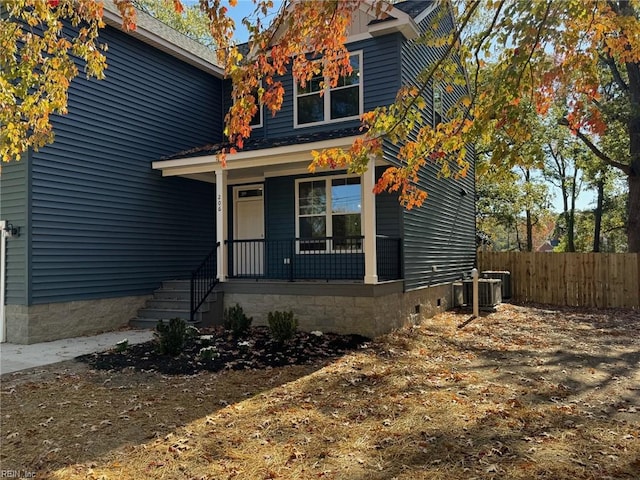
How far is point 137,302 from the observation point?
10703 mm

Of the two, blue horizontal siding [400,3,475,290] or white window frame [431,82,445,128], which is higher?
white window frame [431,82,445,128]

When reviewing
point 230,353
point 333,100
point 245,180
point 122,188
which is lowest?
point 230,353

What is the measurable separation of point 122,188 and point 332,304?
534cm

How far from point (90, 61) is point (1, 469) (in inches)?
222

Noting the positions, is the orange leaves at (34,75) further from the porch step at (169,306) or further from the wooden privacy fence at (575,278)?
the wooden privacy fence at (575,278)

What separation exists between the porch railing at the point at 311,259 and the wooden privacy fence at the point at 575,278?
7325 mm

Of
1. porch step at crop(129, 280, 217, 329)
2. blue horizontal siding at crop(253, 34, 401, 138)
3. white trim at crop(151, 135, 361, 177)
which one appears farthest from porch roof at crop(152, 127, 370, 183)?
porch step at crop(129, 280, 217, 329)

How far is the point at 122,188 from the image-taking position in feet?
34.7

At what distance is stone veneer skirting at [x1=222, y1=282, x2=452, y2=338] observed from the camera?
9.02m

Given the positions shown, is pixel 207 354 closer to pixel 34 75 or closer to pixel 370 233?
pixel 370 233

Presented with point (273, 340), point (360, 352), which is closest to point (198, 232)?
point (273, 340)

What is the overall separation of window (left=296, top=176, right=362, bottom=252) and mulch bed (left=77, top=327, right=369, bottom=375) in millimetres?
2850

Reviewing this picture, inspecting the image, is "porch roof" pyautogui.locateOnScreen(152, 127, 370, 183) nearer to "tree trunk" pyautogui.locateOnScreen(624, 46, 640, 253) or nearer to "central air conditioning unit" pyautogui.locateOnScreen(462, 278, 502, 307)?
"central air conditioning unit" pyautogui.locateOnScreen(462, 278, 502, 307)

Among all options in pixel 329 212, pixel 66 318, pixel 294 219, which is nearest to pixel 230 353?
pixel 66 318
